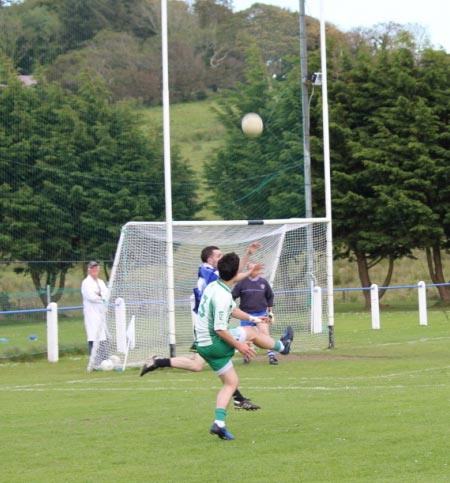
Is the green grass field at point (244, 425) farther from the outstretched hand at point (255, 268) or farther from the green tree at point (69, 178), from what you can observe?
the green tree at point (69, 178)

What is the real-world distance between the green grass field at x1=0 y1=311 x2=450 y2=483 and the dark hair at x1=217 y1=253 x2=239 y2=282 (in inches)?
65.6

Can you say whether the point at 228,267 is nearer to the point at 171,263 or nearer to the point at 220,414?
the point at 220,414

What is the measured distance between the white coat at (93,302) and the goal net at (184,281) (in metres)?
0.24

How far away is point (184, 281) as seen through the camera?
22547 mm

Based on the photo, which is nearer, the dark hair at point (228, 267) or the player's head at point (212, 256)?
the dark hair at point (228, 267)

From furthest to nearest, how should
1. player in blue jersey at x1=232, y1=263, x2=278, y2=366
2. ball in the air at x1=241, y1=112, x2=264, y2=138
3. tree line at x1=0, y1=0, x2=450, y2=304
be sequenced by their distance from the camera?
tree line at x1=0, y1=0, x2=450, y2=304, ball in the air at x1=241, y1=112, x2=264, y2=138, player in blue jersey at x1=232, y1=263, x2=278, y2=366

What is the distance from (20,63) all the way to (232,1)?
35.2 m

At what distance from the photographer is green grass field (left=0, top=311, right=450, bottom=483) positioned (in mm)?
8750

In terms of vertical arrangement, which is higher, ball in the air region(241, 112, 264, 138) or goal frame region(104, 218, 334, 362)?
ball in the air region(241, 112, 264, 138)

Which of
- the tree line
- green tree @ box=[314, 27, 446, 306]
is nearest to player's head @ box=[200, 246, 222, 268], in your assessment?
the tree line

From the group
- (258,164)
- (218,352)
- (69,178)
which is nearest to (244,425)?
(218,352)

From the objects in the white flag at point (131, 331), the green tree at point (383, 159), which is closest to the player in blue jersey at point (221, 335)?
the white flag at point (131, 331)

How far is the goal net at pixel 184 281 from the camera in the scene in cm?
2023

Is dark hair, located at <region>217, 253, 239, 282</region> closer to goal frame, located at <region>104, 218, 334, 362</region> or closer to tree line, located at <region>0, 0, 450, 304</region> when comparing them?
goal frame, located at <region>104, 218, 334, 362</region>
